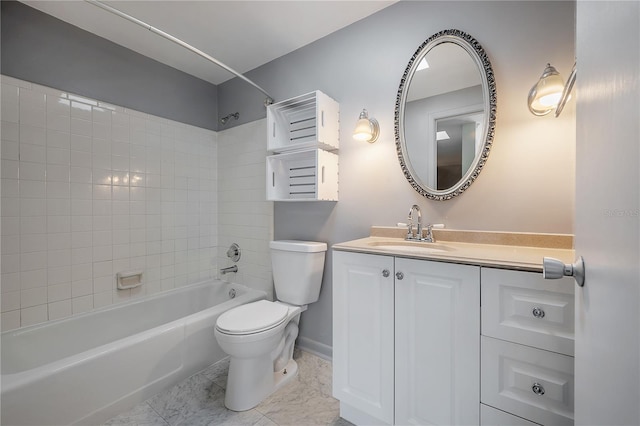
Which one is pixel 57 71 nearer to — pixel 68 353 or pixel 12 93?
pixel 12 93

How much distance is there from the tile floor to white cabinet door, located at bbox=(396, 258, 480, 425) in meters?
0.50

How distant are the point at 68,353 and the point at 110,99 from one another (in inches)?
71.1

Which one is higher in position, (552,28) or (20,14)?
(20,14)

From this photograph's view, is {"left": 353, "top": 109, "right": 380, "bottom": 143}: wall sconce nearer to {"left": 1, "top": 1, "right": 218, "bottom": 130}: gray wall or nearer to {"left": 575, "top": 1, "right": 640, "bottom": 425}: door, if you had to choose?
{"left": 575, "top": 1, "right": 640, "bottom": 425}: door

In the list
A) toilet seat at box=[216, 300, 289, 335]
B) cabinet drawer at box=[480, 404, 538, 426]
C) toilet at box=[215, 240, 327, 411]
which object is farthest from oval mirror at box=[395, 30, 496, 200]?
toilet seat at box=[216, 300, 289, 335]

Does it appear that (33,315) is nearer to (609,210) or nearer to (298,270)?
(298,270)

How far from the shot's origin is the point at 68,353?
1.74 meters

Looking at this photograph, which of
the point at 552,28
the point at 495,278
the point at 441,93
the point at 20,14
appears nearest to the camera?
the point at 495,278

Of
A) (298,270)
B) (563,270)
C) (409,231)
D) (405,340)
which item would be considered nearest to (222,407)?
(298,270)

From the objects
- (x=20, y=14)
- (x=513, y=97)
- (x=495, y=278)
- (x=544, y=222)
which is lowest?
(x=495, y=278)

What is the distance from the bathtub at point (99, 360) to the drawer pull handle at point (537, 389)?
1.75 m

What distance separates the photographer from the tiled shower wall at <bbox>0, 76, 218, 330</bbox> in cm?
163

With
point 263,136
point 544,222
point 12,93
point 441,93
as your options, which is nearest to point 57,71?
point 12,93

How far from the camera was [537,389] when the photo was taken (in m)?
0.89
